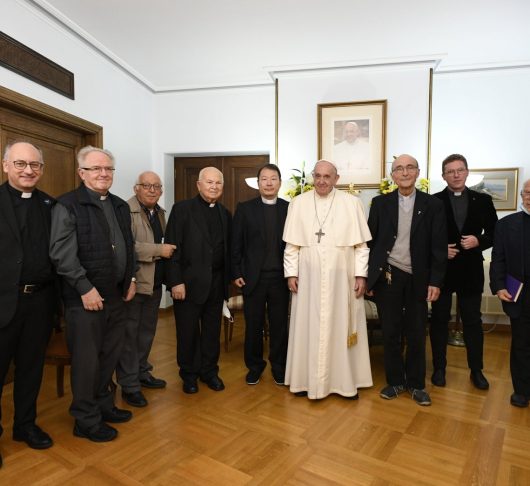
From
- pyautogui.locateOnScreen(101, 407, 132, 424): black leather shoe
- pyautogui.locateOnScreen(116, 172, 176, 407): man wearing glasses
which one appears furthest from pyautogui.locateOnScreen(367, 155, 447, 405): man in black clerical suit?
pyautogui.locateOnScreen(101, 407, 132, 424): black leather shoe

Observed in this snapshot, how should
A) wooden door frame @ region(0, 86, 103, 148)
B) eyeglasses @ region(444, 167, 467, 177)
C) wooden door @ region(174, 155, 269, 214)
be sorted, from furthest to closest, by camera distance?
1. wooden door @ region(174, 155, 269, 214)
2. wooden door frame @ region(0, 86, 103, 148)
3. eyeglasses @ region(444, 167, 467, 177)

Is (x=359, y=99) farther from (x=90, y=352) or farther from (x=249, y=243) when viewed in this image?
(x=90, y=352)

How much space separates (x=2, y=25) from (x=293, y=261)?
2760mm

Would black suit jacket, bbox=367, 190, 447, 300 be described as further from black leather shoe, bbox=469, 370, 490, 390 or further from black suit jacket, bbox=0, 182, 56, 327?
black suit jacket, bbox=0, 182, 56, 327

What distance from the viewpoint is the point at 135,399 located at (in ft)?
9.22

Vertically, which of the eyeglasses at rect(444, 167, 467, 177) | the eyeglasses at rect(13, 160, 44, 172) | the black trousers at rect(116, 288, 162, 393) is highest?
the eyeglasses at rect(444, 167, 467, 177)

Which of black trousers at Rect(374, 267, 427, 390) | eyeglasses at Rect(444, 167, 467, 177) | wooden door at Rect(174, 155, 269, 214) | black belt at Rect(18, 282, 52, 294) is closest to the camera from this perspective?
black belt at Rect(18, 282, 52, 294)

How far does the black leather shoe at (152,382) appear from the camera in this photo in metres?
3.12

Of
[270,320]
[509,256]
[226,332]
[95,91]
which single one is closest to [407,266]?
[509,256]

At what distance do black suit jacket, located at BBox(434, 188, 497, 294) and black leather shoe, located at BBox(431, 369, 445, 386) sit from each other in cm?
66

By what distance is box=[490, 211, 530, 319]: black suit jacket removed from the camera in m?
2.74

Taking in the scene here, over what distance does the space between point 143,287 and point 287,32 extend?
8.84 feet

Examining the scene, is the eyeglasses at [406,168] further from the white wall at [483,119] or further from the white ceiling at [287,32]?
the white wall at [483,119]

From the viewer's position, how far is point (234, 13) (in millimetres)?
3602
